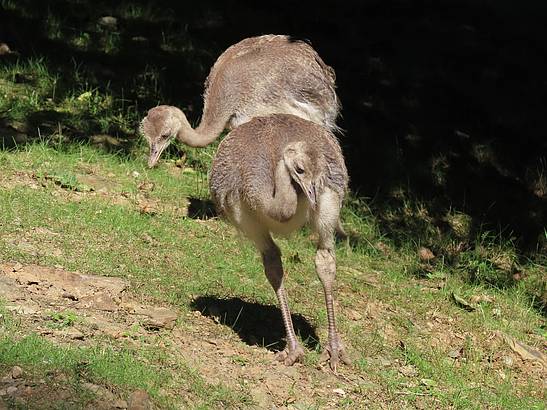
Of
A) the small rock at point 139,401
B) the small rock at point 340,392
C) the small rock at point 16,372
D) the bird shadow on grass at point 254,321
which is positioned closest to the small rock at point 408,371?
the bird shadow on grass at point 254,321

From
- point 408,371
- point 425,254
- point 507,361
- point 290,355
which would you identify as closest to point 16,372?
point 290,355

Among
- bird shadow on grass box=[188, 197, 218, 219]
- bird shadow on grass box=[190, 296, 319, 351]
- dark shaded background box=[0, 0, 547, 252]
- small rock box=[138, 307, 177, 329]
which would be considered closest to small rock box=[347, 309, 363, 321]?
bird shadow on grass box=[190, 296, 319, 351]

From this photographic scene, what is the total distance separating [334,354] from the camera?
7500mm

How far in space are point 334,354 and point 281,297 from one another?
52 centimetres

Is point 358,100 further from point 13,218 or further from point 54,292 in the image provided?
point 54,292

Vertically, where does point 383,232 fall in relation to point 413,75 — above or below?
below

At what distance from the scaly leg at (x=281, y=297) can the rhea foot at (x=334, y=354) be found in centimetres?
21

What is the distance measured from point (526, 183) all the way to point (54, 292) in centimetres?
582

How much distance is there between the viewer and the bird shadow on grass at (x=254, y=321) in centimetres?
775

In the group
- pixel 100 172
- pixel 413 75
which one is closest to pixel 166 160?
pixel 100 172

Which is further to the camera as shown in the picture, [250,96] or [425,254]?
[425,254]

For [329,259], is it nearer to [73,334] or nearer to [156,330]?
[156,330]

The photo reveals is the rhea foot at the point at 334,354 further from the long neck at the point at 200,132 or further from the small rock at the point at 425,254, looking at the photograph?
the long neck at the point at 200,132

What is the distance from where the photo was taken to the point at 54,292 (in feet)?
24.5
